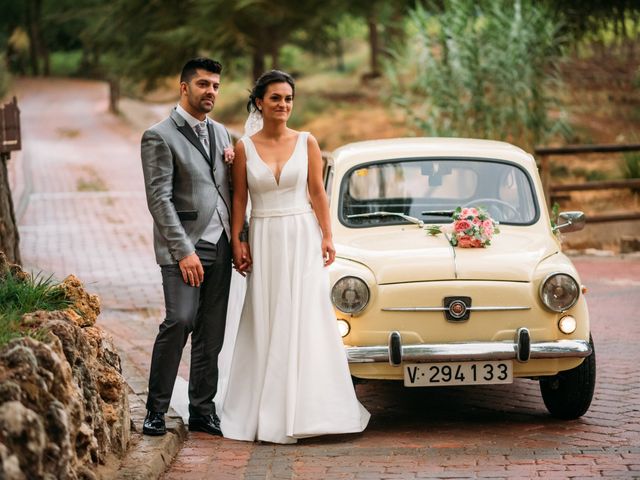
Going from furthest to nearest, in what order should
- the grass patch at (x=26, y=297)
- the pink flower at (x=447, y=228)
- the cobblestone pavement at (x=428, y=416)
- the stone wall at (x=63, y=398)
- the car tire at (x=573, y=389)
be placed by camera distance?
the pink flower at (x=447, y=228) → the car tire at (x=573, y=389) → the cobblestone pavement at (x=428, y=416) → the grass patch at (x=26, y=297) → the stone wall at (x=63, y=398)

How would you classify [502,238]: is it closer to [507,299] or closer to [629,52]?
[507,299]

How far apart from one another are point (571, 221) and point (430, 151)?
3.44 feet

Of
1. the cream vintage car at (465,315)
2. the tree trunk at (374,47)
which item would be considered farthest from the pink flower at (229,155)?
the tree trunk at (374,47)

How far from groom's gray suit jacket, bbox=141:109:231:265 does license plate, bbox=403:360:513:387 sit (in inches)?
56.8

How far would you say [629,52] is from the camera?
2500 centimetres

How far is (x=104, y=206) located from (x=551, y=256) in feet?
45.9

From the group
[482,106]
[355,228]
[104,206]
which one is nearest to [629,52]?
[482,106]

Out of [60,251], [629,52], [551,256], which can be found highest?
[629,52]

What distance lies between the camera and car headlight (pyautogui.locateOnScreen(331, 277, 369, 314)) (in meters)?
6.75

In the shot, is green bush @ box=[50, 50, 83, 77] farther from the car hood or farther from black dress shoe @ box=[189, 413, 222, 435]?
black dress shoe @ box=[189, 413, 222, 435]

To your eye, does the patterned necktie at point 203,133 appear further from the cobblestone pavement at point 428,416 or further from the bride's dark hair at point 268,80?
the cobblestone pavement at point 428,416

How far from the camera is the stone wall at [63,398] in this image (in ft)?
14.2

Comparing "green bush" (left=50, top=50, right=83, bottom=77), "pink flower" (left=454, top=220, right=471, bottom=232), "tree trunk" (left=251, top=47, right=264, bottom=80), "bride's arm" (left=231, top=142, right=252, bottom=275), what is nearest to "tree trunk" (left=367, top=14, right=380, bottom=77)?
"tree trunk" (left=251, top=47, right=264, bottom=80)

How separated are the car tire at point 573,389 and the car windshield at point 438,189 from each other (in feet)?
3.98
